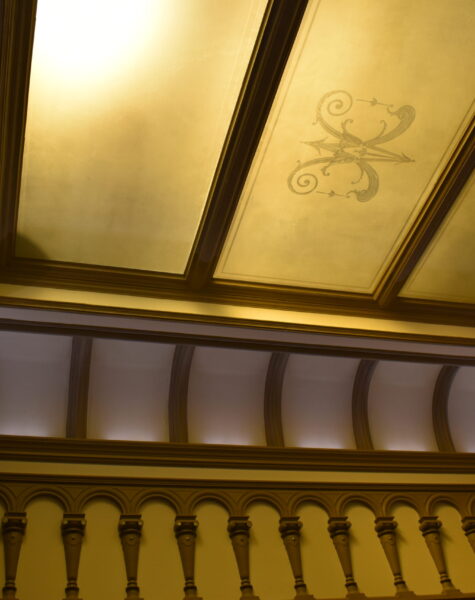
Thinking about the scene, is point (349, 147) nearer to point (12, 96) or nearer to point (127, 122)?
point (127, 122)

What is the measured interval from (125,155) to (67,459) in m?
2.84

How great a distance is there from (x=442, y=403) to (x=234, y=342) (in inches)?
111

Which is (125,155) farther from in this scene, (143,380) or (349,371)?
(349,371)

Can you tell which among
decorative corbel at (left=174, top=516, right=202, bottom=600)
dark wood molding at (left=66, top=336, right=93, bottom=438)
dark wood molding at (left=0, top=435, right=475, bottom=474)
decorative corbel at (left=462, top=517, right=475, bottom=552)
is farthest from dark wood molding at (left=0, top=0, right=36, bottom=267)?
A: decorative corbel at (left=462, top=517, right=475, bottom=552)

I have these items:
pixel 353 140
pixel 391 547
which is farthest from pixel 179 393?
pixel 353 140

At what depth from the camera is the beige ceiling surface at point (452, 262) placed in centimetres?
630

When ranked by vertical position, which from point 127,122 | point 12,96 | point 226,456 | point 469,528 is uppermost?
point 127,122

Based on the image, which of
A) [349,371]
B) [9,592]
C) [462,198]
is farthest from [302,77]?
[9,592]

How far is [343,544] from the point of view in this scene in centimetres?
673

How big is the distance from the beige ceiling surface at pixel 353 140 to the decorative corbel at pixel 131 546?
2.32 m

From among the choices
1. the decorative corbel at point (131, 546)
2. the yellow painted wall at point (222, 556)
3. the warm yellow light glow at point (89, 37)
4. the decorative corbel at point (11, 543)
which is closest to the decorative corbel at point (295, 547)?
the yellow painted wall at point (222, 556)

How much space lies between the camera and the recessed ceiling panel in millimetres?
4742

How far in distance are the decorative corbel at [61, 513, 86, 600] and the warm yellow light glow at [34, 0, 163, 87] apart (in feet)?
11.9

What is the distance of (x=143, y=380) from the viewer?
7012 millimetres
